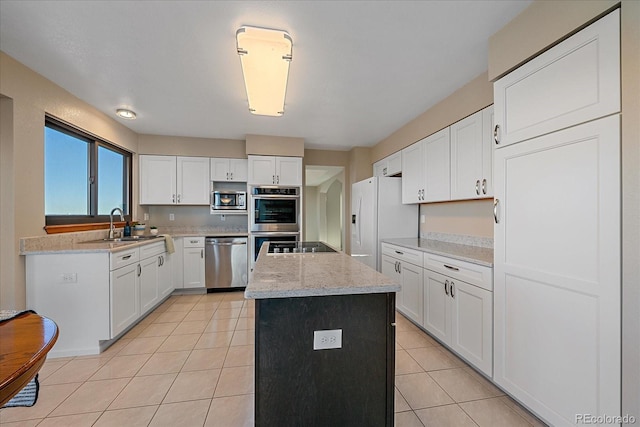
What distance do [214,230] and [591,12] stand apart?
15.0 ft

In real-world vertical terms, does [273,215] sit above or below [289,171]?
below

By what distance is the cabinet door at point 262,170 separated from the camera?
4.17 metres

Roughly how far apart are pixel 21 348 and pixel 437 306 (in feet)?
8.44

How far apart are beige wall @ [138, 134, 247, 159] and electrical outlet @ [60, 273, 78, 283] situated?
2373 mm

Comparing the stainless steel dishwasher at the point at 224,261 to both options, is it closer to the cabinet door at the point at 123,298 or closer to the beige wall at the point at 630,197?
the cabinet door at the point at 123,298

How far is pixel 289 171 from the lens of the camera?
14.0ft

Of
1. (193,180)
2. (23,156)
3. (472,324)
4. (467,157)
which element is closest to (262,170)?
(193,180)

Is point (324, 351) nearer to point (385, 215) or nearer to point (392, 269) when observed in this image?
point (392, 269)

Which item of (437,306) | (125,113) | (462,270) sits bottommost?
(437,306)

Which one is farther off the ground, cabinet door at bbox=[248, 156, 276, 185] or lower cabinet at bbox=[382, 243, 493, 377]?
cabinet door at bbox=[248, 156, 276, 185]

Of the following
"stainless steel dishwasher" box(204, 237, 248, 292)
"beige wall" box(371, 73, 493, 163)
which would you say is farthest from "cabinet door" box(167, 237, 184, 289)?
"beige wall" box(371, 73, 493, 163)

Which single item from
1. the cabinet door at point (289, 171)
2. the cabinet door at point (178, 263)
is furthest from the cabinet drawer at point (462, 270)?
the cabinet door at point (178, 263)

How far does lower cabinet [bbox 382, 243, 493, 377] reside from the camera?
74.3 inches

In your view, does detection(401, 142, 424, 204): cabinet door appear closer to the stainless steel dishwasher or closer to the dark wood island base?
the dark wood island base
